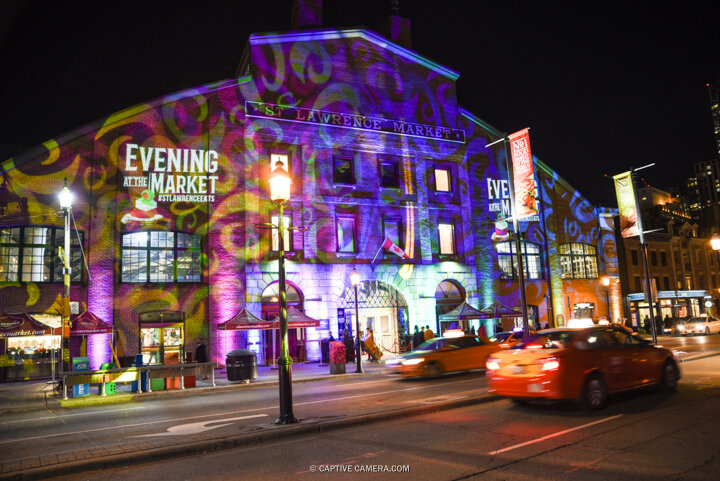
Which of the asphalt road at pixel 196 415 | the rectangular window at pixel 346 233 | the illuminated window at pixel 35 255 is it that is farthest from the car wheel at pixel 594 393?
the illuminated window at pixel 35 255

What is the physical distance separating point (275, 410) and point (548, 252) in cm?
3011

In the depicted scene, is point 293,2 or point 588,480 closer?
point 588,480

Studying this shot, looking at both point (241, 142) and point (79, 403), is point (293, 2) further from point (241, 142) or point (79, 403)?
point (79, 403)

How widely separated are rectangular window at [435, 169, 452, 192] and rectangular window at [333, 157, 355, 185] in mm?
5835

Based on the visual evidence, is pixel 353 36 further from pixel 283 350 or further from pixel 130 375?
pixel 283 350

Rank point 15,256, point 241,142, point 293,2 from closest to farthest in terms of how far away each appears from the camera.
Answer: point 15,256 → point 241,142 → point 293,2

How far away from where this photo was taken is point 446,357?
1827 centimetres

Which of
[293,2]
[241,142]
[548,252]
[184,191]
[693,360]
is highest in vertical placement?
[293,2]

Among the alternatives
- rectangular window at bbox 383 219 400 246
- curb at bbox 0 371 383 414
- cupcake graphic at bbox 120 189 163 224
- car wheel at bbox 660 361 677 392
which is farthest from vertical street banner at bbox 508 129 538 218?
cupcake graphic at bbox 120 189 163 224

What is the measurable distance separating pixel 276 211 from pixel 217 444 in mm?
21025

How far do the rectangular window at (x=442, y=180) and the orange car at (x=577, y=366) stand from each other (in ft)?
75.4

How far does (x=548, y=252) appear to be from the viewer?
38.1 m

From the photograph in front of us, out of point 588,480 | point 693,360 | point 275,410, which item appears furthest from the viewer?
point 693,360

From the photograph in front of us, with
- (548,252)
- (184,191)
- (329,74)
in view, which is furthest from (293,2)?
(548,252)
